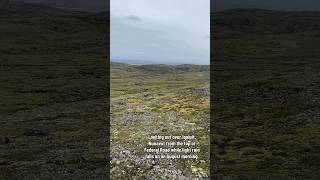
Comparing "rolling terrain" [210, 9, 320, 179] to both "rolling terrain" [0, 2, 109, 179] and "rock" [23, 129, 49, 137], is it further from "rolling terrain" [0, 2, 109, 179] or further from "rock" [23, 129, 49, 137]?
"rock" [23, 129, 49, 137]

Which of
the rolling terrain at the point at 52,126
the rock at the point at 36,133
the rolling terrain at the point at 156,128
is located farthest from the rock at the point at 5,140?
the rolling terrain at the point at 156,128

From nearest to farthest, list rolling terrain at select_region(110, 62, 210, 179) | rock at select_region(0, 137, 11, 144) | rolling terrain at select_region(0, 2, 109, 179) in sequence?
rolling terrain at select_region(110, 62, 210, 179), rolling terrain at select_region(0, 2, 109, 179), rock at select_region(0, 137, 11, 144)

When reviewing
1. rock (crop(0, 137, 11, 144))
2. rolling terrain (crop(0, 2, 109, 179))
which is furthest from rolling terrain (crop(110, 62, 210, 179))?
rock (crop(0, 137, 11, 144))

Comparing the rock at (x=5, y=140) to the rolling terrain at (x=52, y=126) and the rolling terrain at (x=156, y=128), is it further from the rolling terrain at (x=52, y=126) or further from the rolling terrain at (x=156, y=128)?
the rolling terrain at (x=156, y=128)

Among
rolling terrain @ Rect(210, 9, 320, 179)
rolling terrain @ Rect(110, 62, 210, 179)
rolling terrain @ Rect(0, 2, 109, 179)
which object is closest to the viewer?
rolling terrain @ Rect(110, 62, 210, 179)

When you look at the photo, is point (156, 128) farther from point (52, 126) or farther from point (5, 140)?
point (52, 126)

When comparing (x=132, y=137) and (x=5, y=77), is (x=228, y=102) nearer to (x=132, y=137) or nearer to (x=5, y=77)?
(x=132, y=137)

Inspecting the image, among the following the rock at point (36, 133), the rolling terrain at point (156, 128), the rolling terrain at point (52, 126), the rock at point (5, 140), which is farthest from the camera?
the rock at point (36, 133)

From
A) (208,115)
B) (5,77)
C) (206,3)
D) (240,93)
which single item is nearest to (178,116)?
(208,115)

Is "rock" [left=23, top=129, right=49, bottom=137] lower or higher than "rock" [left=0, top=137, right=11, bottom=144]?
higher

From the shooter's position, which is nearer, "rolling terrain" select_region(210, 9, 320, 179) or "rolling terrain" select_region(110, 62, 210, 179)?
"rolling terrain" select_region(110, 62, 210, 179)

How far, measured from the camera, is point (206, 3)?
193ft

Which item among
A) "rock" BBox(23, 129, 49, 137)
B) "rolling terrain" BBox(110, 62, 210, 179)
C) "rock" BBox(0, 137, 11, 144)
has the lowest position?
"rock" BBox(0, 137, 11, 144)

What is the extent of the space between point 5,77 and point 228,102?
340 ft
